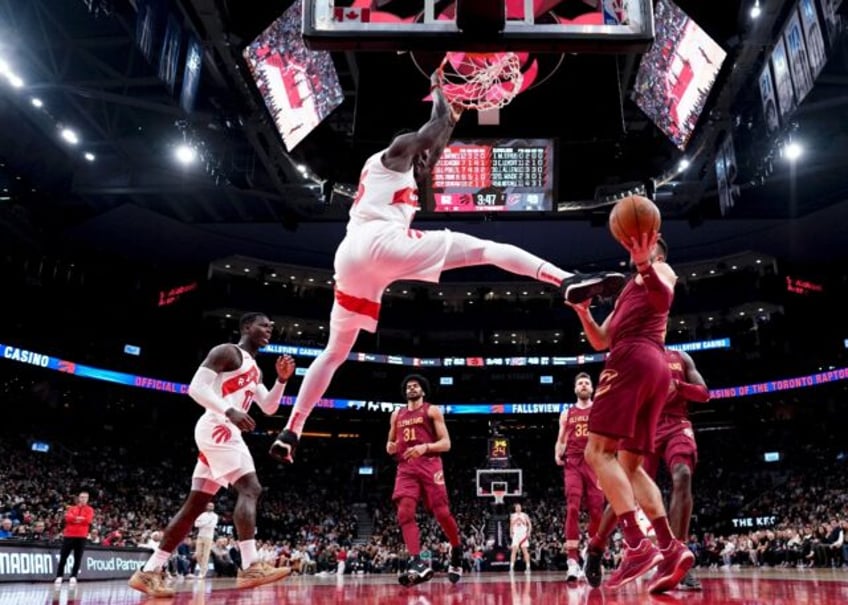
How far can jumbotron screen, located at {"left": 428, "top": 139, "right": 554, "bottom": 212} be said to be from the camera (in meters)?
14.4

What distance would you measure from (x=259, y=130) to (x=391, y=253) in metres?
13.4

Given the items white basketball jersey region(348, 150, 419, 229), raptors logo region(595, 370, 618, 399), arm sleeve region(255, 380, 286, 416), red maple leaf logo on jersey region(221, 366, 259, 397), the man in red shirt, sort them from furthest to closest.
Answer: the man in red shirt, arm sleeve region(255, 380, 286, 416), red maple leaf logo on jersey region(221, 366, 259, 397), white basketball jersey region(348, 150, 419, 229), raptors logo region(595, 370, 618, 399)

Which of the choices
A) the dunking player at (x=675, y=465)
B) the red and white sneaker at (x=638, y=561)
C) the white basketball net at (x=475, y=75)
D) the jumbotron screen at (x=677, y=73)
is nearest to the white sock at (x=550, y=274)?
the red and white sneaker at (x=638, y=561)

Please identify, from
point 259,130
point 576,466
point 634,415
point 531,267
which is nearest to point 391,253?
point 531,267

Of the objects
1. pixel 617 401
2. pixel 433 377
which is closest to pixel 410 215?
pixel 617 401

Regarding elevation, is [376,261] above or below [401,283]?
below

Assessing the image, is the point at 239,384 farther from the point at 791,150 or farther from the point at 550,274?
the point at 791,150

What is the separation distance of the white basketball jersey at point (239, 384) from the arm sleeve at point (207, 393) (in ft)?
0.63

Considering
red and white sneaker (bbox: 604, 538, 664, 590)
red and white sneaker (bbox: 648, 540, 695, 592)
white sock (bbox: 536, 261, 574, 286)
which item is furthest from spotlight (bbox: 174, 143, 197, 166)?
red and white sneaker (bbox: 648, 540, 695, 592)

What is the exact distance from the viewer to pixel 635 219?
361cm

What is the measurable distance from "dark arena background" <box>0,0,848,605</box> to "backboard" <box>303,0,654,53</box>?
26 mm

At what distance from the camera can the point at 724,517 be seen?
29219 millimetres

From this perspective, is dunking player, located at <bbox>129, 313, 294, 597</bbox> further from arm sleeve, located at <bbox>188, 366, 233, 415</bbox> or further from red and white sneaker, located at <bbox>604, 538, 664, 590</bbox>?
red and white sneaker, located at <bbox>604, 538, 664, 590</bbox>

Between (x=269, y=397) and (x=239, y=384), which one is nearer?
(x=239, y=384)
